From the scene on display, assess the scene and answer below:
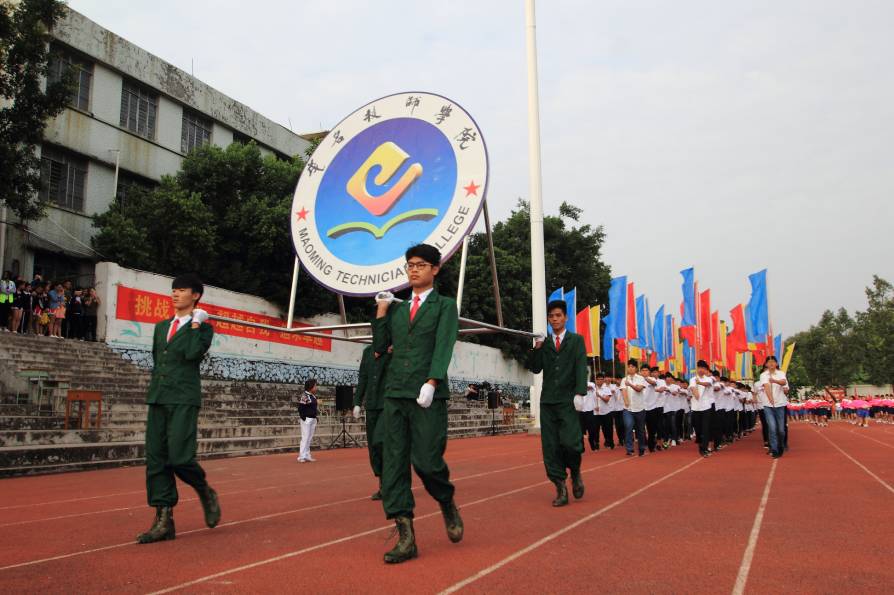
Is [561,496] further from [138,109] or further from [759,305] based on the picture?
[138,109]

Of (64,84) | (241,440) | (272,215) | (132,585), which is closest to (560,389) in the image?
(132,585)

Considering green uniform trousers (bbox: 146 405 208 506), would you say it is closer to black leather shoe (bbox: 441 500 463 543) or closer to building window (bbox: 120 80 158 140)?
black leather shoe (bbox: 441 500 463 543)

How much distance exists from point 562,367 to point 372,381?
6.58 feet

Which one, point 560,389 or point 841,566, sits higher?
point 560,389

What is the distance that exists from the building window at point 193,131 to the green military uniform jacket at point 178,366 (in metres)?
23.3

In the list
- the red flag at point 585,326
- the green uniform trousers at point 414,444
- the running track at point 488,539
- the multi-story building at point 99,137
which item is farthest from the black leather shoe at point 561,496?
the multi-story building at point 99,137

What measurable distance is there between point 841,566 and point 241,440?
12124 millimetres

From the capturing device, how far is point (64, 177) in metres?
22.8

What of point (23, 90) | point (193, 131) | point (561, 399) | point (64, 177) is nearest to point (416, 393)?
point (561, 399)

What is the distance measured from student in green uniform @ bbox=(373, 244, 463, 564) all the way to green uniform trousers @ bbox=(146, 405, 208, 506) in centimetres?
153

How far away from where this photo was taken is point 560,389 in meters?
6.84

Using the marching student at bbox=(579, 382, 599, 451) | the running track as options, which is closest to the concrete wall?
the running track

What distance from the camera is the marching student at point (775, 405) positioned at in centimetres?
1250

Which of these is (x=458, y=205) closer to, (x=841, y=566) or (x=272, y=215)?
(x=841, y=566)
